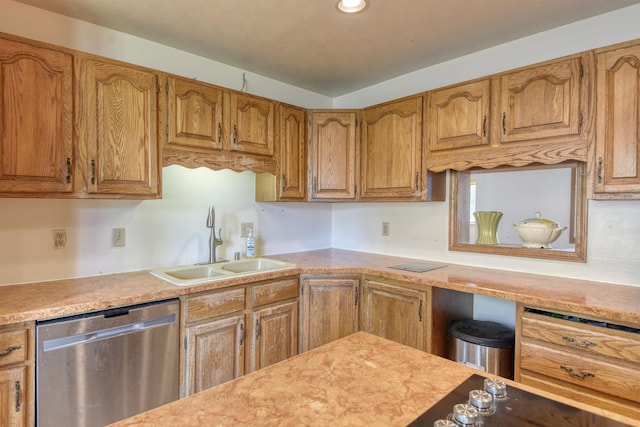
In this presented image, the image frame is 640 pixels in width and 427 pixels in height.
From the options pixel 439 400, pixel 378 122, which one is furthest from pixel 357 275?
pixel 439 400

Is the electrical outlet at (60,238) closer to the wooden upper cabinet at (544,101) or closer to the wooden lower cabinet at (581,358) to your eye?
the wooden lower cabinet at (581,358)

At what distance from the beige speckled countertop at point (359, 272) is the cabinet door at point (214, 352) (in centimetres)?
24

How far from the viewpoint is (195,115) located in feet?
7.25

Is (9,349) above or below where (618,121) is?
below

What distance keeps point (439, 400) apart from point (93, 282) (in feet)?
6.45

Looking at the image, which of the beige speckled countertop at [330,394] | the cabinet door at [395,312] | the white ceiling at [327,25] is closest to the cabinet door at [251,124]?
the white ceiling at [327,25]

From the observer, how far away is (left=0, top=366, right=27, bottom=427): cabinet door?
142cm

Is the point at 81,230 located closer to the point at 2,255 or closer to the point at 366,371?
the point at 2,255

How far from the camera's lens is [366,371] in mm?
926

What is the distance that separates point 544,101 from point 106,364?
267 centimetres

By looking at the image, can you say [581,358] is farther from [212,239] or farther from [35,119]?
[35,119]

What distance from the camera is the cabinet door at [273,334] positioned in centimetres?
224

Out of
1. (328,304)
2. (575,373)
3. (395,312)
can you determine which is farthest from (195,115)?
(575,373)

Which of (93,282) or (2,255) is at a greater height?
(2,255)
